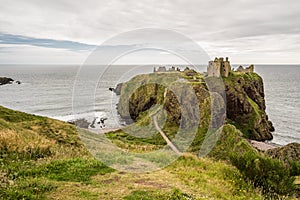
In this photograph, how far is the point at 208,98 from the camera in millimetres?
58219

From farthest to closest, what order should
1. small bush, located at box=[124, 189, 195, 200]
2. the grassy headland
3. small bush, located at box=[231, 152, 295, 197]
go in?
small bush, located at box=[231, 152, 295, 197]
the grassy headland
small bush, located at box=[124, 189, 195, 200]

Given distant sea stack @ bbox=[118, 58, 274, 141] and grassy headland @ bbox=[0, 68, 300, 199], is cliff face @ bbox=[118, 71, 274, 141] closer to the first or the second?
distant sea stack @ bbox=[118, 58, 274, 141]

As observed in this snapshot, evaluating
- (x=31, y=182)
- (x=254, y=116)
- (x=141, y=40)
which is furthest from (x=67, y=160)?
(x=254, y=116)

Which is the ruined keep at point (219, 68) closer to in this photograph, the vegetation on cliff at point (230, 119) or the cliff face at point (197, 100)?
the vegetation on cliff at point (230, 119)

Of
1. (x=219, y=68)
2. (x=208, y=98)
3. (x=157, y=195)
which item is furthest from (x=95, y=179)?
(x=219, y=68)

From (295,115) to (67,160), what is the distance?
100801 millimetres

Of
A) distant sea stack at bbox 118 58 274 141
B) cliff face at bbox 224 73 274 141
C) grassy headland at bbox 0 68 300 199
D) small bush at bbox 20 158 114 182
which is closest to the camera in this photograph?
grassy headland at bbox 0 68 300 199

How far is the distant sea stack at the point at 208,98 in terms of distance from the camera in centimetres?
6334

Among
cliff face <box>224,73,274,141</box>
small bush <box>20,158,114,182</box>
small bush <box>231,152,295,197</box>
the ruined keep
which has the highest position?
the ruined keep

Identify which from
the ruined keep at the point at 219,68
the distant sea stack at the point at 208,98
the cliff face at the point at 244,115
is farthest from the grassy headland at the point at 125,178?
the ruined keep at the point at 219,68

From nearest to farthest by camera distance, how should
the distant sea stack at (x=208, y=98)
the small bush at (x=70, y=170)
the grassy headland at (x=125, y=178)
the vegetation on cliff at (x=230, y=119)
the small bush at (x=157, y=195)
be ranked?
the small bush at (x=157, y=195)
the grassy headland at (x=125, y=178)
the small bush at (x=70, y=170)
the vegetation on cliff at (x=230, y=119)
the distant sea stack at (x=208, y=98)

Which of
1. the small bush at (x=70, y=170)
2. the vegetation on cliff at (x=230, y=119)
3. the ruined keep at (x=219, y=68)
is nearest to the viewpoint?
the small bush at (x=70, y=170)

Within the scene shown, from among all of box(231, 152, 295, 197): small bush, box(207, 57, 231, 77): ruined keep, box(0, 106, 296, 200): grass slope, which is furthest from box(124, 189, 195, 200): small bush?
box(207, 57, 231, 77): ruined keep

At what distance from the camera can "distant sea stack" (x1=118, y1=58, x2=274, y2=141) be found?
63.3 m
